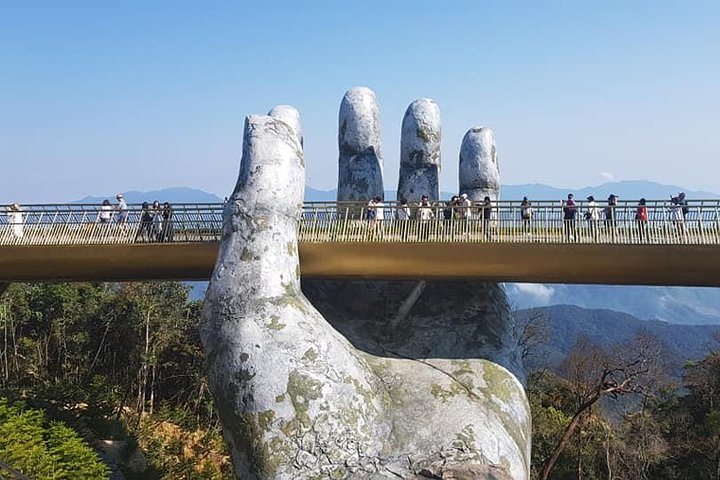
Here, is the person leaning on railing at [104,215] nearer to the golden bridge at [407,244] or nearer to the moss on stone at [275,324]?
the golden bridge at [407,244]

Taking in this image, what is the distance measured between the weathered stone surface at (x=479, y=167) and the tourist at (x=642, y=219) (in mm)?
4551

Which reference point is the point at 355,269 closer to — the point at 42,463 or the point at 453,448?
the point at 453,448

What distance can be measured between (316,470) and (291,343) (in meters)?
2.10

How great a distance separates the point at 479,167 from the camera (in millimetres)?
16266

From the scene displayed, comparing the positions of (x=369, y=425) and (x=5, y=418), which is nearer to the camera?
(x=369, y=425)

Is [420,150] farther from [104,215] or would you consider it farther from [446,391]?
[104,215]

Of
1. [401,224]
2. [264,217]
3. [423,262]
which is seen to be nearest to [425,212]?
[401,224]

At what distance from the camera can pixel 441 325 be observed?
562 inches

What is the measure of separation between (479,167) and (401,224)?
426 centimetres

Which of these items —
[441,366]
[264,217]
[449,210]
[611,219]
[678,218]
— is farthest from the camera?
[449,210]

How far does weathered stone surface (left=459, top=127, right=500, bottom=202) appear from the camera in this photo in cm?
1627

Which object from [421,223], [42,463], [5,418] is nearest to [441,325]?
[421,223]

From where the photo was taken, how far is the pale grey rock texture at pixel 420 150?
16.9 metres

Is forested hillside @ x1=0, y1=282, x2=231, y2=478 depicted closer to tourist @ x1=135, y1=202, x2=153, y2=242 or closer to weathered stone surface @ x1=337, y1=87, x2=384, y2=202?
tourist @ x1=135, y1=202, x2=153, y2=242
